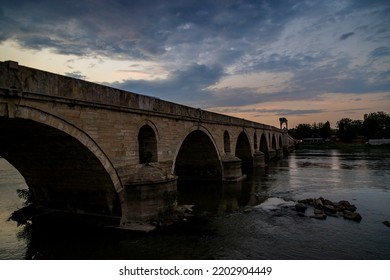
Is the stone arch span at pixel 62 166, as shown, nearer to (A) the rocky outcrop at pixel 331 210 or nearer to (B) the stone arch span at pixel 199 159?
(A) the rocky outcrop at pixel 331 210

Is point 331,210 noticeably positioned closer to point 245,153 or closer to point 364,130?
point 245,153

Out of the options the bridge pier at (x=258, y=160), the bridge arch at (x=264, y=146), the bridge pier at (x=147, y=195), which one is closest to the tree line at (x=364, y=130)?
the bridge arch at (x=264, y=146)

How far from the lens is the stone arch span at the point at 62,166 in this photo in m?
7.63

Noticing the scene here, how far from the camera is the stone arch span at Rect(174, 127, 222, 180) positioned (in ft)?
61.2

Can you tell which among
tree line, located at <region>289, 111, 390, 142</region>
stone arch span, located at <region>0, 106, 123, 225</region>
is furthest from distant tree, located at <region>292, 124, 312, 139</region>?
stone arch span, located at <region>0, 106, 123, 225</region>

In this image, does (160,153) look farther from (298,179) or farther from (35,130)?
(298,179)

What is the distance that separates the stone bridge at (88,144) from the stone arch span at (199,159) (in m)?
4.93

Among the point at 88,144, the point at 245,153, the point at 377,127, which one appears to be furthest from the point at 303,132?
the point at 88,144

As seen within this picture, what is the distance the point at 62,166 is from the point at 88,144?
1.75 meters

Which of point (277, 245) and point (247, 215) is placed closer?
point (277, 245)

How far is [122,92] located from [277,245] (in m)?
6.64
